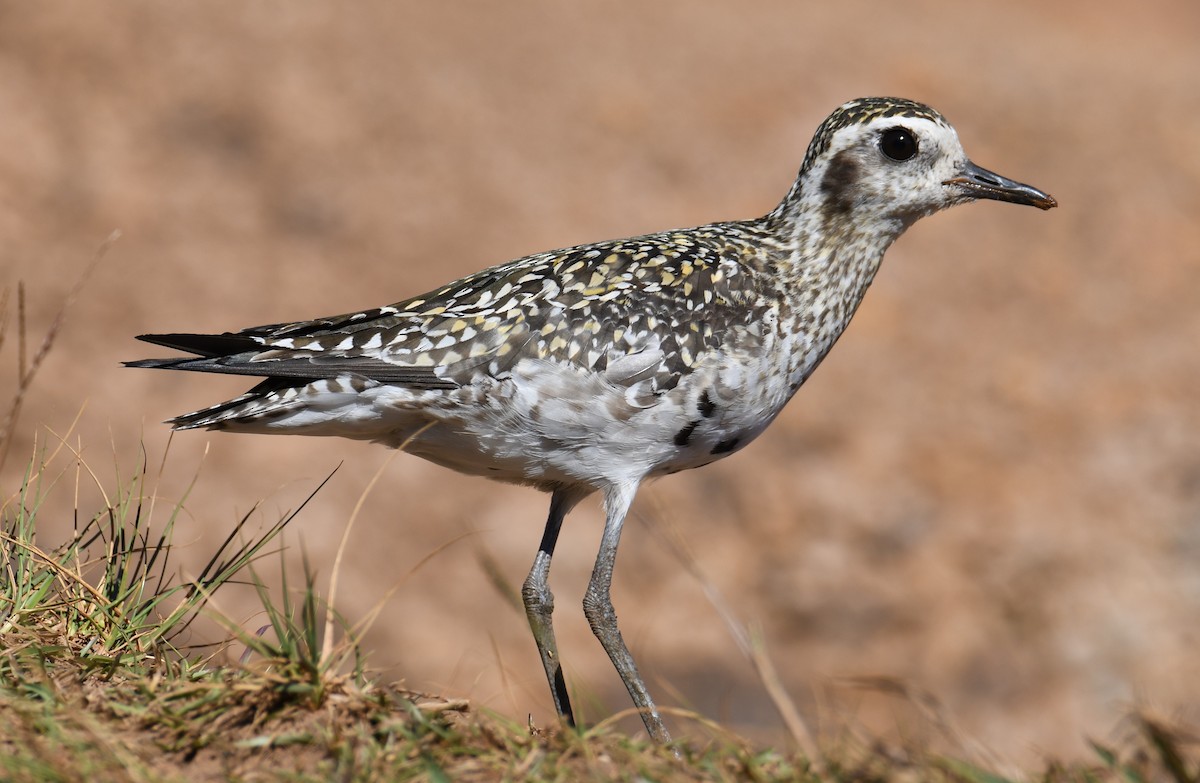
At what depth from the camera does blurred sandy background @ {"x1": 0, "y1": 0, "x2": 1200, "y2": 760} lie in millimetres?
14477

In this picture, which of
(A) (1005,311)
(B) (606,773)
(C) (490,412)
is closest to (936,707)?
(B) (606,773)

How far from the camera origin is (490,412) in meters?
5.70

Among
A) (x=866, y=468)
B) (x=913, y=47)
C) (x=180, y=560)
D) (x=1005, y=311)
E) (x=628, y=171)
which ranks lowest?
(x=180, y=560)

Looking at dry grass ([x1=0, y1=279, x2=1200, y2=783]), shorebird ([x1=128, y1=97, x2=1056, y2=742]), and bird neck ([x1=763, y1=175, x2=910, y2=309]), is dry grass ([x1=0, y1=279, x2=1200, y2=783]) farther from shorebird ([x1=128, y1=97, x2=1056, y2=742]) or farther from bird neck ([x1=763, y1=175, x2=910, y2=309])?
bird neck ([x1=763, y1=175, x2=910, y2=309])

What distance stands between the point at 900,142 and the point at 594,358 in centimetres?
188

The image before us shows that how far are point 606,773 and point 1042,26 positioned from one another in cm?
2104

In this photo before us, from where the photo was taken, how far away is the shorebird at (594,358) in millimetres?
5680

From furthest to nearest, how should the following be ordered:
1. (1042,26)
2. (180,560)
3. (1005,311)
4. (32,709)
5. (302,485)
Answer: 1. (1042,26)
2. (1005,311)
3. (302,485)
4. (180,560)
5. (32,709)

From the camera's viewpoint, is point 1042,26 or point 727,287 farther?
point 1042,26

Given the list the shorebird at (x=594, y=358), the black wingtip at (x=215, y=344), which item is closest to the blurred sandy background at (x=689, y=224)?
the shorebird at (x=594, y=358)

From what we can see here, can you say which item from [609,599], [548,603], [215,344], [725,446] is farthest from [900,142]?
[215,344]

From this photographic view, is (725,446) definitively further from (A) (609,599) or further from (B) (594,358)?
(A) (609,599)

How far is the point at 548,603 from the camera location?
242 inches

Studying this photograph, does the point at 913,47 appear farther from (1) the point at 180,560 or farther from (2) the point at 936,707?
(2) the point at 936,707
